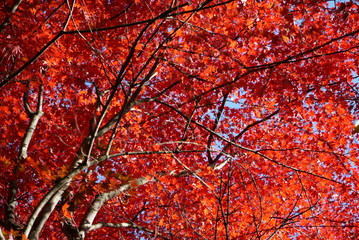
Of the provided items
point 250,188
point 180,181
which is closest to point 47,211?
point 180,181

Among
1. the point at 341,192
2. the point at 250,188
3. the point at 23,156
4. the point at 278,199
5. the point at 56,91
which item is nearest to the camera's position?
the point at 23,156

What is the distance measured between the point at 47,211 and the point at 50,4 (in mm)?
4258

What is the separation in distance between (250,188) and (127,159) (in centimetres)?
405

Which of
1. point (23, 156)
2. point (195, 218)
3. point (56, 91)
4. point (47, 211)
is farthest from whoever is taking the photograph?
point (56, 91)

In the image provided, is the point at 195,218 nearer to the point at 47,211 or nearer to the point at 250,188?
the point at 250,188

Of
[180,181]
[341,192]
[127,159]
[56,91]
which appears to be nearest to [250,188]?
[180,181]

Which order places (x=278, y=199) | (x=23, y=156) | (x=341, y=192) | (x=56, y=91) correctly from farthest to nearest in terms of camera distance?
(x=341, y=192), (x=56, y=91), (x=278, y=199), (x=23, y=156)

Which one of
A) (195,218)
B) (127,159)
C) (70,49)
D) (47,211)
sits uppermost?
(70,49)

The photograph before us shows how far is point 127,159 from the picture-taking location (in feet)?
29.0

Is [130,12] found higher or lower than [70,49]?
higher

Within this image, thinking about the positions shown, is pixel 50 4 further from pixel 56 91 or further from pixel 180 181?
pixel 180 181

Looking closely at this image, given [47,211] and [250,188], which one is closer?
[47,211]

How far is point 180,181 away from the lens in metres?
9.75

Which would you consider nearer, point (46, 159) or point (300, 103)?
point (46, 159)
